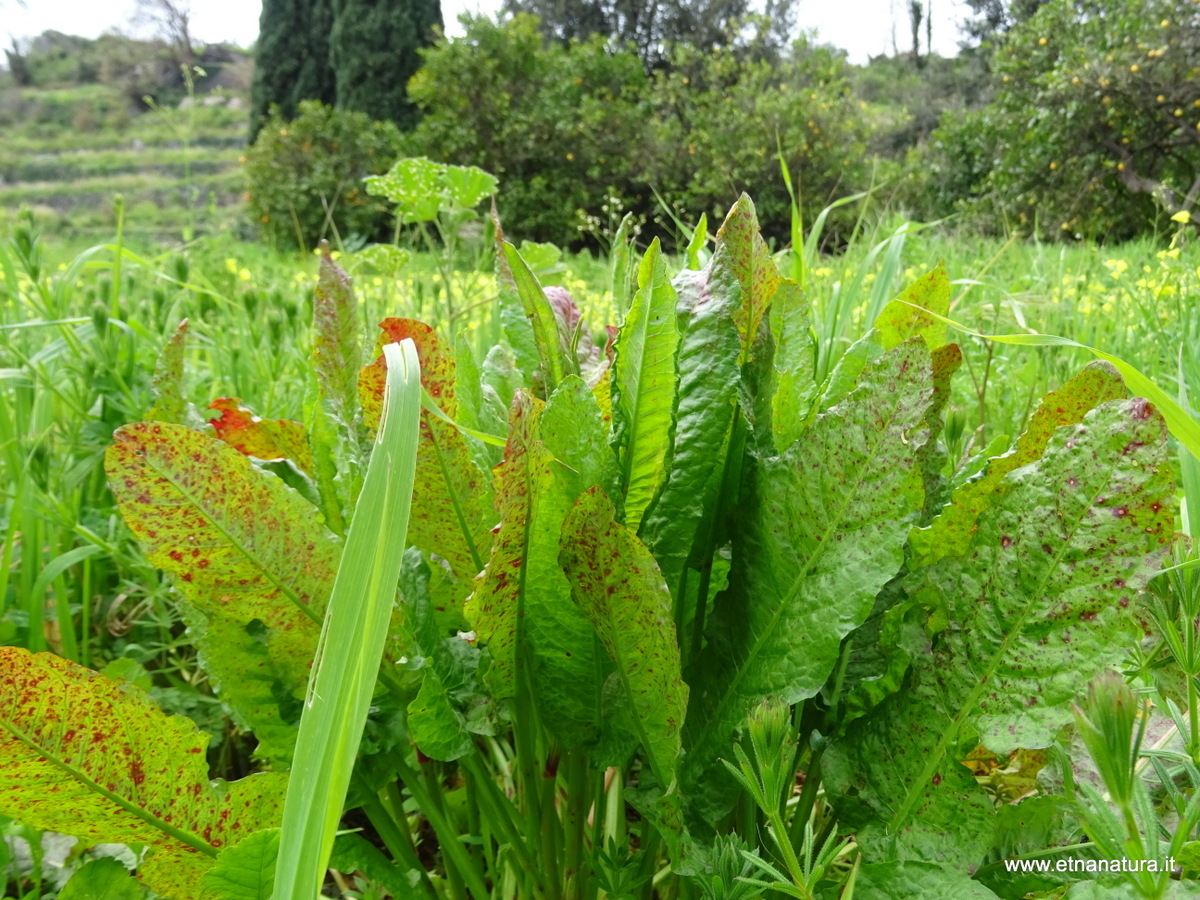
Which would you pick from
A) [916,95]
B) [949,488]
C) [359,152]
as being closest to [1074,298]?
[949,488]

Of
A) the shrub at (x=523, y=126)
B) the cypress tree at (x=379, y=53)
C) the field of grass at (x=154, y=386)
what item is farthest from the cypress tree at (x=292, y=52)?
the field of grass at (x=154, y=386)

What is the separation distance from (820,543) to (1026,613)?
0.44 feet

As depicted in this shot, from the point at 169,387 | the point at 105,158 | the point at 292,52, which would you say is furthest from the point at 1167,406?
the point at 105,158

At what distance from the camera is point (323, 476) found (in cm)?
78

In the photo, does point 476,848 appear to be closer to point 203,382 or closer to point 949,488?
point 949,488

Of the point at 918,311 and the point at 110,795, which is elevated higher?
the point at 918,311

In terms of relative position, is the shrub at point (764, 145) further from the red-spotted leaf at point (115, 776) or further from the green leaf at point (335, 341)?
the red-spotted leaf at point (115, 776)

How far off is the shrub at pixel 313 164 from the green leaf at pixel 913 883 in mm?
9318

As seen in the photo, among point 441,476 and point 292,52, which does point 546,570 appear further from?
point 292,52

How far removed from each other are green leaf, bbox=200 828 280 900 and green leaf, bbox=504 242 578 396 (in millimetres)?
360

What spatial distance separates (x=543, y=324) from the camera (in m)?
0.63

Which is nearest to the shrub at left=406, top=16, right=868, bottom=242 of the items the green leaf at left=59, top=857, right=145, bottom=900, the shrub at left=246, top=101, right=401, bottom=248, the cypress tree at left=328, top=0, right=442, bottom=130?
the shrub at left=246, top=101, right=401, bottom=248

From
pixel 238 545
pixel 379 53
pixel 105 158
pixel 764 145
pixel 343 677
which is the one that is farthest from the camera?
pixel 105 158

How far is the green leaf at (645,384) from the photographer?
1.81 ft
